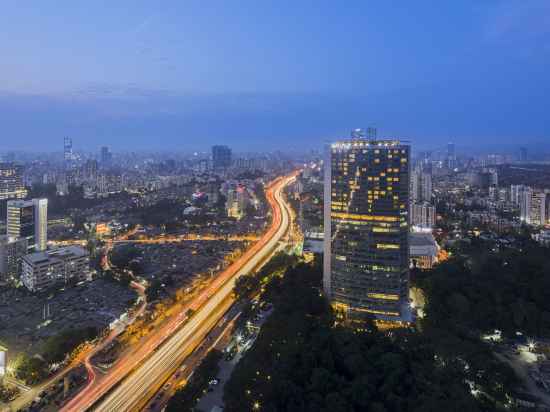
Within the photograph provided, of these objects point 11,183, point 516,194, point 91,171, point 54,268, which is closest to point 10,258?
point 54,268

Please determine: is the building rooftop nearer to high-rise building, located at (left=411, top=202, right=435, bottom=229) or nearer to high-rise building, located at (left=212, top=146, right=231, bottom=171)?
high-rise building, located at (left=411, top=202, right=435, bottom=229)

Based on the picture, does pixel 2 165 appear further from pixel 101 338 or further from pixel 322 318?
pixel 322 318

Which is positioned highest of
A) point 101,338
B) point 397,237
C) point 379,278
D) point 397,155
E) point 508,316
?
point 397,155

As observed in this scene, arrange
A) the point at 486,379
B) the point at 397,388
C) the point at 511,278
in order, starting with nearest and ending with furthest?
the point at 397,388, the point at 486,379, the point at 511,278

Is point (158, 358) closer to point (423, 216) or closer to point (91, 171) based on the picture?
point (423, 216)

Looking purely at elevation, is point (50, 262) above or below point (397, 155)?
below

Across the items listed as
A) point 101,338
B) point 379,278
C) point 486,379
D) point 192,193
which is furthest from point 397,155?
point 192,193
